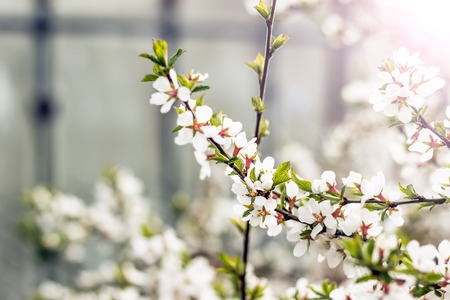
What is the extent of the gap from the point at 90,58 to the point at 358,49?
1669 millimetres

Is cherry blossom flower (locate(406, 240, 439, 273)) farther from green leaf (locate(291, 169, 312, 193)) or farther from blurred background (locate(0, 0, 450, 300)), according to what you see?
blurred background (locate(0, 0, 450, 300))

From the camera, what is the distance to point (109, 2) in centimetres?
→ 396

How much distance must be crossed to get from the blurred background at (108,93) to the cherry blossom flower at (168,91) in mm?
2556

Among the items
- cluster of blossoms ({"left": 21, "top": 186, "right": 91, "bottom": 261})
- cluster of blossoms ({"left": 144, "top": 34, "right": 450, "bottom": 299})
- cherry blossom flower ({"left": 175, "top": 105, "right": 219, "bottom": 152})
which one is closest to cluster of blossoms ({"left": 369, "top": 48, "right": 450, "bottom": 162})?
cluster of blossoms ({"left": 144, "top": 34, "right": 450, "bottom": 299})

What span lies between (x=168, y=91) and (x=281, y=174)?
0.60ft

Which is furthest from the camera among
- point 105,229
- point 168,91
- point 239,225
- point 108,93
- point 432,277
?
point 108,93

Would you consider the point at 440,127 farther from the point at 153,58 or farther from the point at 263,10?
the point at 153,58

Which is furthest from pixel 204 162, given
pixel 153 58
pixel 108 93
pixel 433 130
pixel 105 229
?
pixel 108 93

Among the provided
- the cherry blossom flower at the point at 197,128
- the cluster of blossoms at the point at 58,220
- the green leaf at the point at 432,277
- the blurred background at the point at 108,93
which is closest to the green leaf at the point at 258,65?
the cherry blossom flower at the point at 197,128

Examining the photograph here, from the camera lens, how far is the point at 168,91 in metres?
0.91

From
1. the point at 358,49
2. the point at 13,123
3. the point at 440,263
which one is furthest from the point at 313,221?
the point at 358,49

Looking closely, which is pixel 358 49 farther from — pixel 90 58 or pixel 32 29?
pixel 32 29

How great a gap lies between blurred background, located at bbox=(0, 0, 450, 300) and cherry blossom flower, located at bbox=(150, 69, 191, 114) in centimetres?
256

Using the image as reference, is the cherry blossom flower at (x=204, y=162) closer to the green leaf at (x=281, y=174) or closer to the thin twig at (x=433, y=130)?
the green leaf at (x=281, y=174)
